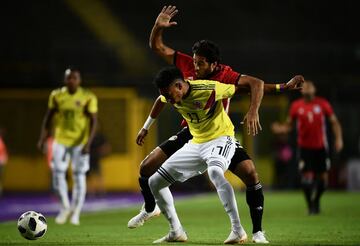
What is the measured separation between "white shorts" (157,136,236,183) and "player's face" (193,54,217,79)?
76 centimetres

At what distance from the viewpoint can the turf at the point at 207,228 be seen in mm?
9836

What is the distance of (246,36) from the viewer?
36719mm

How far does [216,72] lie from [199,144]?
83 cm

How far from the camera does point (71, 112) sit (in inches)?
549

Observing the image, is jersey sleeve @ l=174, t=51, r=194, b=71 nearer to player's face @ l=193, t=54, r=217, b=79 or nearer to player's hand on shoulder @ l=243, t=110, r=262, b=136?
player's face @ l=193, t=54, r=217, b=79

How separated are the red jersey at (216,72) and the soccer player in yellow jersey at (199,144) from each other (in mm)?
152

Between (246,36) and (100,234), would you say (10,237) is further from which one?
(246,36)

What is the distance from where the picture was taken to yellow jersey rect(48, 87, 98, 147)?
13914 millimetres

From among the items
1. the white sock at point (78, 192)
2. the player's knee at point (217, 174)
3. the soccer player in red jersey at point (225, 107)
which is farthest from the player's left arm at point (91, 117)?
the player's knee at point (217, 174)

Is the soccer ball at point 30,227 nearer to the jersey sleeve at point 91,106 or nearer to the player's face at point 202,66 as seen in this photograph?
the player's face at point 202,66

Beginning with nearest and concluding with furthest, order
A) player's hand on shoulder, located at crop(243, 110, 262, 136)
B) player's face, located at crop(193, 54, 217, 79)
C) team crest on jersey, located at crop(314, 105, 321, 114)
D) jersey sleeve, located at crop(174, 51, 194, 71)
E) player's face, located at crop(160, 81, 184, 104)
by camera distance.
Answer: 1. player's hand on shoulder, located at crop(243, 110, 262, 136)
2. player's face, located at crop(160, 81, 184, 104)
3. player's face, located at crop(193, 54, 217, 79)
4. jersey sleeve, located at crop(174, 51, 194, 71)
5. team crest on jersey, located at crop(314, 105, 321, 114)

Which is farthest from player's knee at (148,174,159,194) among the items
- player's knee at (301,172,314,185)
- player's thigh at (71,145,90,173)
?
player's knee at (301,172,314,185)

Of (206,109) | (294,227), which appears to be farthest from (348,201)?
(206,109)

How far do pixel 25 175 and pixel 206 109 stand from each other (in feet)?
67.3
